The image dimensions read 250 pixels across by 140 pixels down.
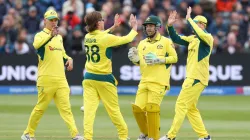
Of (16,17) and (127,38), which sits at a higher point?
(16,17)

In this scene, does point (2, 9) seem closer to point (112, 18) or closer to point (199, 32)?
point (112, 18)

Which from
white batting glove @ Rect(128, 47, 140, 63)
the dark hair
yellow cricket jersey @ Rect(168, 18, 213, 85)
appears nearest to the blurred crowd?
yellow cricket jersey @ Rect(168, 18, 213, 85)

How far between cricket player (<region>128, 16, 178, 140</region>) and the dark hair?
78 centimetres

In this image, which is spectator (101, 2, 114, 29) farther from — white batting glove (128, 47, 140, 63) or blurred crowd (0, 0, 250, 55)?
white batting glove (128, 47, 140, 63)

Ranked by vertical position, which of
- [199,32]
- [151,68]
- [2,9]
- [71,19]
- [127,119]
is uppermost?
[2,9]

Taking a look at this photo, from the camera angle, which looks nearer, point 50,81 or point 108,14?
point 50,81

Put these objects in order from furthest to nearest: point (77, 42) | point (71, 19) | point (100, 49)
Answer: point (71, 19) → point (77, 42) → point (100, 49)

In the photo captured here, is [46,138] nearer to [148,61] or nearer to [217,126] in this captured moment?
[148,61]

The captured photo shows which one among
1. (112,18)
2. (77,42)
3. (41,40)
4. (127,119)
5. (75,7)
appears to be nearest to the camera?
(41,40)

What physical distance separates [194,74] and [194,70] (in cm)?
7

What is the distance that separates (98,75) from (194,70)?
1722 mm

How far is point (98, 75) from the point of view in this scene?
1329 centimetres

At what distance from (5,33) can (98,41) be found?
507 inches

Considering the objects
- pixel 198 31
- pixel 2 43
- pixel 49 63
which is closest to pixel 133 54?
pixel 198 31
